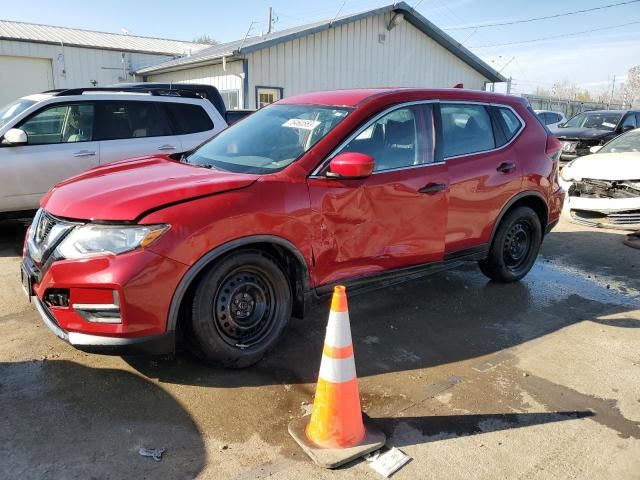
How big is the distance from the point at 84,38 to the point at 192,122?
18.9 meters

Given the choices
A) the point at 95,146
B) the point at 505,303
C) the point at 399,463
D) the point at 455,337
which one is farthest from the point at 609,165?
the point at 95,146

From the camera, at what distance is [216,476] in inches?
97.3

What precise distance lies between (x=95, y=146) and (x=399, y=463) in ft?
18.4

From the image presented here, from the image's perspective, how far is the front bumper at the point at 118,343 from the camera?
2.91 metres

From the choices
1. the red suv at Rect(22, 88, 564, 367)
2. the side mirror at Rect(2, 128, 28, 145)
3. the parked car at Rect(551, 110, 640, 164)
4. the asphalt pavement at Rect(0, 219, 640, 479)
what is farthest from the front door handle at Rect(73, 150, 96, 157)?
the parked car at Rect(551, 110, 640, 164)

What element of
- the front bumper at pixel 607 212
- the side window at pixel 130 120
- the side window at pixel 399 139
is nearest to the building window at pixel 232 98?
the side window at pixel 130 120

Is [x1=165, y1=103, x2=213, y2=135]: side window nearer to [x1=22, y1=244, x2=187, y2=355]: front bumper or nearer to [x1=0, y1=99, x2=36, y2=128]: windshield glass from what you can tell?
[x1=0, y1=99, x2=36, y2=128]: windshield glass

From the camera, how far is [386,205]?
12.6ft

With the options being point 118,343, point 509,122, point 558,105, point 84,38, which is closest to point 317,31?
point 84,38

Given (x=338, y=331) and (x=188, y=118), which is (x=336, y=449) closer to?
(x=338, y=331)

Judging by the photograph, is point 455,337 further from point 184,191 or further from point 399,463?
point 184,191

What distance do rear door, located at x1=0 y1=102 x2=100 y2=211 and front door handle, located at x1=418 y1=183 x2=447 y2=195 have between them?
4.43 meters

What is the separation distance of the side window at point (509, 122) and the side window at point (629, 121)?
40.5ft

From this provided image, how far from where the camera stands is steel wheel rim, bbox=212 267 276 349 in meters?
3.25
